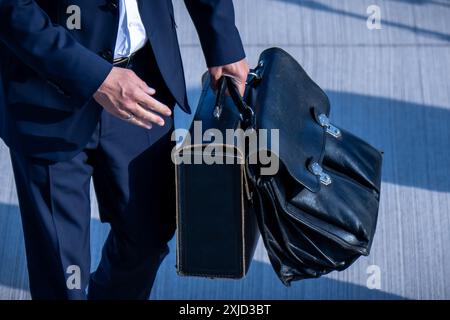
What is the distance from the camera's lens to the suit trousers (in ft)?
6.69

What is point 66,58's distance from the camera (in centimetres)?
178

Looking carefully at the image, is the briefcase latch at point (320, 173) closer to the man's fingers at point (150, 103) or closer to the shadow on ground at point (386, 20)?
the man's fingers at point (150, 103)

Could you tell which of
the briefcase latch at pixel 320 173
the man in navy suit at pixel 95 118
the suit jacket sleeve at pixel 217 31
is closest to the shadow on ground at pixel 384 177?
the man in navy suit at pixel 95 118

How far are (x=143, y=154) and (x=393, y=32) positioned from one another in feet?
5.97

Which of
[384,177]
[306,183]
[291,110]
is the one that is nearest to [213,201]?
[306,183]

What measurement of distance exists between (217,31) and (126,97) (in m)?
0.41

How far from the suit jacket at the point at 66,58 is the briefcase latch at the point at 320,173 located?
385mm

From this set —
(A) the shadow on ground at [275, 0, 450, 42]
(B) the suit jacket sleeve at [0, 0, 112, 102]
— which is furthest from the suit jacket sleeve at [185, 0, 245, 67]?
(A) the shadow on ground at [275, 0, 450, 42]

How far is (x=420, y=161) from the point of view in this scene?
3.02 meters

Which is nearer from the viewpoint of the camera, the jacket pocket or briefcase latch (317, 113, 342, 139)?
the jacket pocket

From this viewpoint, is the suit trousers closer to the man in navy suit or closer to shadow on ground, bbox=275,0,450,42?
the man in navy suit

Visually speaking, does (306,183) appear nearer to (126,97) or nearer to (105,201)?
(126,97)

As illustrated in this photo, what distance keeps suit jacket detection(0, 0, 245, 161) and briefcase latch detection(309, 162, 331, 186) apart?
385 millimetres
